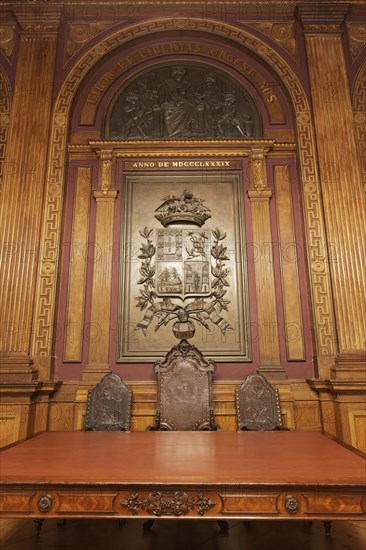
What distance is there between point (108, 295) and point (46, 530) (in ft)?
7.56

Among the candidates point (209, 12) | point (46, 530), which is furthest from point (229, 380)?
point (209, 12)

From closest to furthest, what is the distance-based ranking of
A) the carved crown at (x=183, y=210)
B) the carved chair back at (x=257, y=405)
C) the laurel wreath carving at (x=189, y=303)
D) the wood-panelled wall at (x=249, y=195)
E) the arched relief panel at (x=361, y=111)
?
the carved chair back at (x=257, y=405) < the wood-panelled wall at (x=249, y=195) < the laurel wreath carving at (x=189, y=303) < the carved crown at (x=183, y=210) < the arched relief panel at (x=361, y=111)

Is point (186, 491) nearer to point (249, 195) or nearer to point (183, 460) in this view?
point (183, 460)

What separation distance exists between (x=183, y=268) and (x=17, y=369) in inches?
81.4

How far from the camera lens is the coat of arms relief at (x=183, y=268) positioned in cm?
442

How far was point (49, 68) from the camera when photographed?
5.02 m

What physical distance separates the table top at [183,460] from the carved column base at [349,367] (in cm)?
121

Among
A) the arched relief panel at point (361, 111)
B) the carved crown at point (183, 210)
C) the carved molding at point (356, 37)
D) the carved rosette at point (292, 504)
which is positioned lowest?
the carved rosette at point (292, 504)

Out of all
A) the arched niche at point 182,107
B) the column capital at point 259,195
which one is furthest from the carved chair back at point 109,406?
the arched niche at point 182,107

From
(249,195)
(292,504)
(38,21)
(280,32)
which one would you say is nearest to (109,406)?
(292,504)

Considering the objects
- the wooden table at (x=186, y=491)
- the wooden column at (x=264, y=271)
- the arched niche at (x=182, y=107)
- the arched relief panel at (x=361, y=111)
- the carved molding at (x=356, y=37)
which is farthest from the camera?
the carved molding at (x=356, y=37)

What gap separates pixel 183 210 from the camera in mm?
4668

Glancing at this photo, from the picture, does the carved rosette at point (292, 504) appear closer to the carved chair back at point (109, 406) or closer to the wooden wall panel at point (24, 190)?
the carved chair back at point (109, 406)

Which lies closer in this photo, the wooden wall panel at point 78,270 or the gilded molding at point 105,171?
the wooden wall panel at point 78,270
